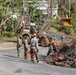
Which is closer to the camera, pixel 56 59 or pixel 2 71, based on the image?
pixel 2 71

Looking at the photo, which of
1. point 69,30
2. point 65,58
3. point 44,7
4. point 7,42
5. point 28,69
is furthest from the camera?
point 44,7

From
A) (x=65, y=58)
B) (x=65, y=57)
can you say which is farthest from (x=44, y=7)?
(x=65, y=58)

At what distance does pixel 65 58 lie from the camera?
65.0ft

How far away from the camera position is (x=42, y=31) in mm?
32250

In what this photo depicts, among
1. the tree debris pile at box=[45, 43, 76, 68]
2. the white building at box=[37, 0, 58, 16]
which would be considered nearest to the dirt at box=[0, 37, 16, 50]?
the tree debris pile at box=[45, 43, 76, 68]

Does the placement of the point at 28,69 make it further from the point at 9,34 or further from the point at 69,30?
the point at 69,30

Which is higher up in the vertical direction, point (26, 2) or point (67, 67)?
point (26, 2)

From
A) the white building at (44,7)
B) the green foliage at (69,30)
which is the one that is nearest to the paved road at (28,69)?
the white building at (44,7)

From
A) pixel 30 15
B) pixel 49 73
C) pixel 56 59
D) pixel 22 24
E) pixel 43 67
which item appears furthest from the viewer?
pixel 30 15

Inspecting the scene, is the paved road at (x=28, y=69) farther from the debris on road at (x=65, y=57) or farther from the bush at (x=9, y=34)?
the bush at (x=9, y=34)

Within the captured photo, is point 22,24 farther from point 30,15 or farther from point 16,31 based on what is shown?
point 30,15

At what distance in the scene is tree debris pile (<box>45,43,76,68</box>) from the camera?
62.9ft

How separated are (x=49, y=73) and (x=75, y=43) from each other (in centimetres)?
A: 516

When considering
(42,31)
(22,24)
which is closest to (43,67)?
(42,31)
